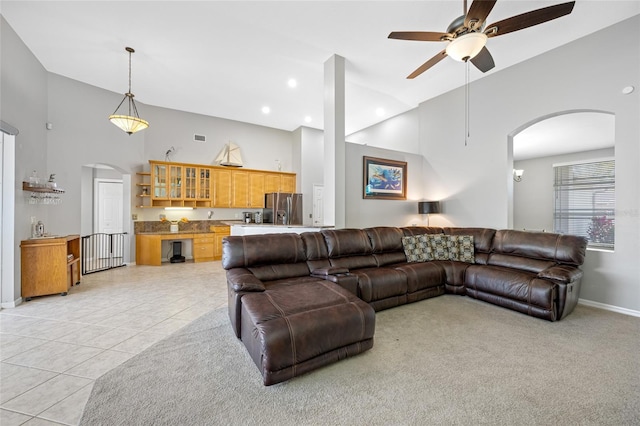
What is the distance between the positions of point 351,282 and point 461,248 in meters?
2.19

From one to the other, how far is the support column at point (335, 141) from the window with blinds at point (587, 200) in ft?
20.5

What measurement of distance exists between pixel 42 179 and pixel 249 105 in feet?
12.9

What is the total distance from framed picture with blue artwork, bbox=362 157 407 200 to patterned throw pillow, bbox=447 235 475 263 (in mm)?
1427

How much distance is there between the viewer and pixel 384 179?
4.90 meters

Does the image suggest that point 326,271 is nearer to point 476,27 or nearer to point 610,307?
point 476,27

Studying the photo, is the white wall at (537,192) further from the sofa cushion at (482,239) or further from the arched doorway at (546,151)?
the sofa cushion at (482,239)

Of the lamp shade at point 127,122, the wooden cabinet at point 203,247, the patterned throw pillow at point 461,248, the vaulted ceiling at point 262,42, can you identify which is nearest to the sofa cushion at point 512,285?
the patterned throw pillow at point 461,248

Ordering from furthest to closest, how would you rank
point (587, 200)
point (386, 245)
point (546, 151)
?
1. point (546, 151)
2. point (587, 200)
3. point (386, 245)

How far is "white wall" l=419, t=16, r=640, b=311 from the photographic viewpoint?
10.3 ft

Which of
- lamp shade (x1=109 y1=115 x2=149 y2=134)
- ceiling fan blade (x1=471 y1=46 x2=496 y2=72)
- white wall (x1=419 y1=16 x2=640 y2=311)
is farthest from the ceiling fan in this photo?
lamp shade (x1=109 y1=115 x2=149 y2=134)

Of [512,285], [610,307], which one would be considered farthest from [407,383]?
[610,307]

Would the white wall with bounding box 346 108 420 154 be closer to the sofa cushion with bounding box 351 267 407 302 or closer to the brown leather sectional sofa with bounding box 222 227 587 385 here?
the brown leather sectional sofa with bounding box 222 227 587 385

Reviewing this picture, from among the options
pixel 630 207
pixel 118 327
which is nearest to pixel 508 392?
pixel 630 207

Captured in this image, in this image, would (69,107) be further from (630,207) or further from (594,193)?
(594,193)
